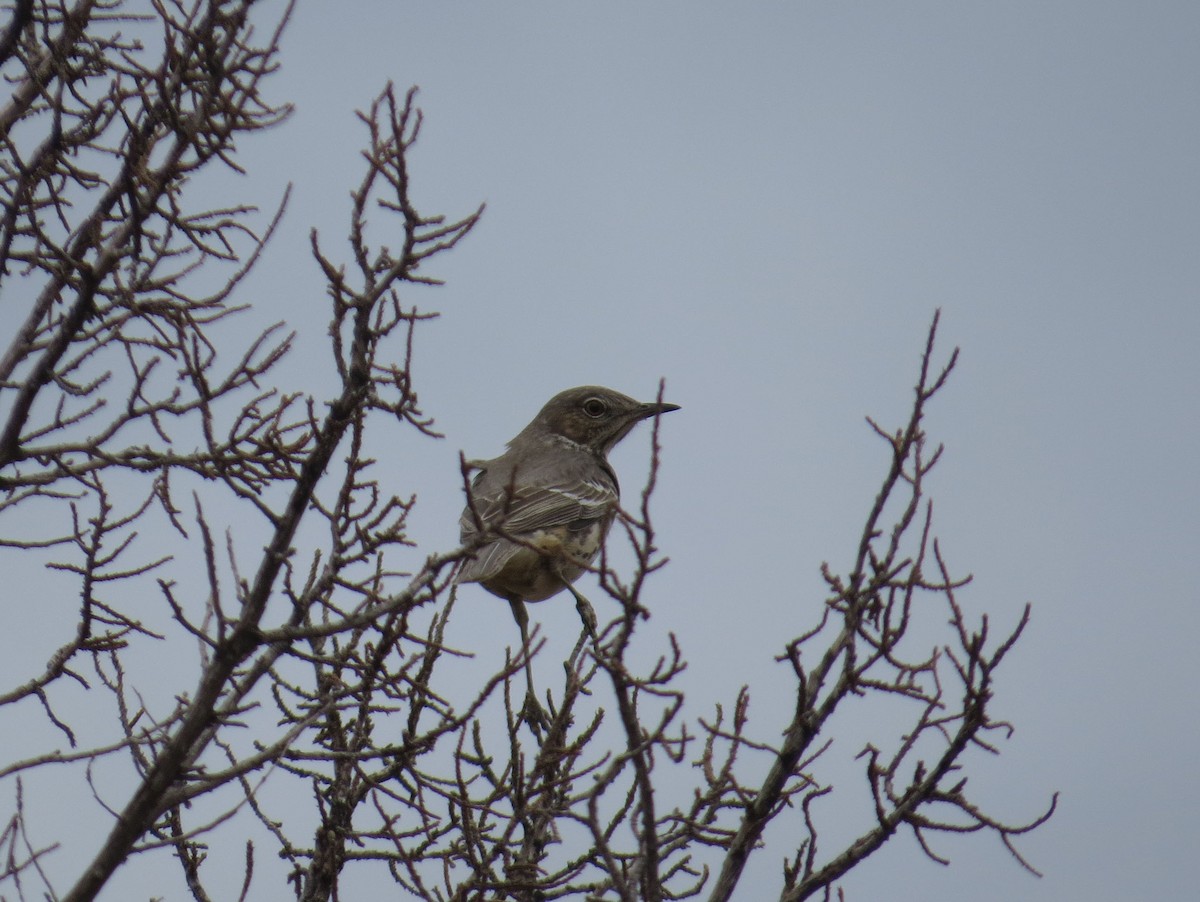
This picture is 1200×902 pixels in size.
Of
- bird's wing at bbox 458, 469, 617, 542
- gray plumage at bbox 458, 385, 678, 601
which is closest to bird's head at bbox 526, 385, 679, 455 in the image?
gray plumage at bbox 458, 385, 678, 601

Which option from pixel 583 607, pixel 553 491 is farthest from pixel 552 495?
pixel 583 607

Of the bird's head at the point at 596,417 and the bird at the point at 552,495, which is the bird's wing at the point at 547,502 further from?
the bird's head at the point at 596,417

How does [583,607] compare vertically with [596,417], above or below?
below

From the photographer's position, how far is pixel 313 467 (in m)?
4.67

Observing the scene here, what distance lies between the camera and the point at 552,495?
9.94 metres

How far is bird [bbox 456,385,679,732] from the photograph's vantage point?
28.3 feet

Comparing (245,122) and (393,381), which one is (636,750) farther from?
(245,122)

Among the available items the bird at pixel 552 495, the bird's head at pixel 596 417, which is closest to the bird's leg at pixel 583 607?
the bird at pixel 552 495

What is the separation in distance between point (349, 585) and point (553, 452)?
6.61 m

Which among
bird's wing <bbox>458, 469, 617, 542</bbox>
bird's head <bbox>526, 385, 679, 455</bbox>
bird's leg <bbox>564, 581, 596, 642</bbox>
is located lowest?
bird's leg <bbox>564, 581, 596, 642</bbox>

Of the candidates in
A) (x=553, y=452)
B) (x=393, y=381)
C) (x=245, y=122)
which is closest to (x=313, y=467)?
(x=393, y=381)

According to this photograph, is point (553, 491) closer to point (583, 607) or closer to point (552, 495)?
point (552, 495)

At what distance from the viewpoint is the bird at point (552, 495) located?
28.3ft

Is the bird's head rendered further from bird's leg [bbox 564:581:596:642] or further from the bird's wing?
bird's leg [bbox 564:581:596:642]
